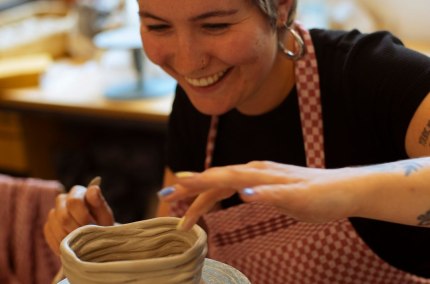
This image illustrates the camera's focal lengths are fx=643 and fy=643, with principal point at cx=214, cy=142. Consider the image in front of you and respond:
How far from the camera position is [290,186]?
74 centimetres

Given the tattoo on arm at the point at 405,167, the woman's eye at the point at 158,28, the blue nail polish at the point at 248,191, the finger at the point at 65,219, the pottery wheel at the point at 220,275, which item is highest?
the woman's eye at the point at 158,28

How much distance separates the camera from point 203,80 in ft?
3.72

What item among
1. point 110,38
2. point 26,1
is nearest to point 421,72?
point 110,38

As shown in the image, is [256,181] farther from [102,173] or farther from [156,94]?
[102,173]

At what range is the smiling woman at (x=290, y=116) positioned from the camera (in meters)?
1.05

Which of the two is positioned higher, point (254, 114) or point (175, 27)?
point (175, 27)

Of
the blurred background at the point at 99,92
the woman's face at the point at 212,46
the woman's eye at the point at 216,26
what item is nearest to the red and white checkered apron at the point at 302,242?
the woman's face at the point at 212,46

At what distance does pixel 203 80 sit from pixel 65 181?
64.4 inches

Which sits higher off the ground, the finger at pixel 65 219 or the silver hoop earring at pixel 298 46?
the silver hoop earring at pixel 298 46

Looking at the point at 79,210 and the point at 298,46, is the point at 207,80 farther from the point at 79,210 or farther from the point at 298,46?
the point at 79,210

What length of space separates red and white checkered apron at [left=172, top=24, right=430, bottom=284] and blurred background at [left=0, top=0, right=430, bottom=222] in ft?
3.03

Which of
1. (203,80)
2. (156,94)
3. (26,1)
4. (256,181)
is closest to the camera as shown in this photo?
(256,181)

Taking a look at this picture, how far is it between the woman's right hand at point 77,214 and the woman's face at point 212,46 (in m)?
0.25

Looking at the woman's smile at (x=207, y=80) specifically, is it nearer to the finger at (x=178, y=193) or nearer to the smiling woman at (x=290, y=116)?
the smiling woman at (x=290, y=116)
